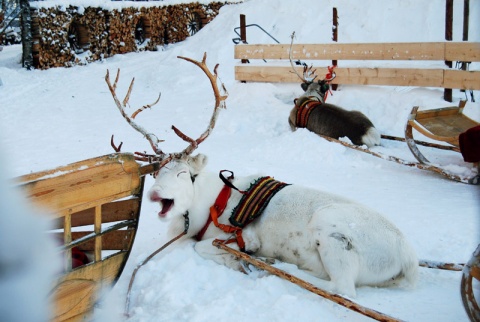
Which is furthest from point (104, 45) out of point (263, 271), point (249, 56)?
point (263, 271)

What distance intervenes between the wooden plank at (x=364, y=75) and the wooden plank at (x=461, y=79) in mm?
123

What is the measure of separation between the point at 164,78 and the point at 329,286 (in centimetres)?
1020

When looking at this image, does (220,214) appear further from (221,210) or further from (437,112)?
(437,112)

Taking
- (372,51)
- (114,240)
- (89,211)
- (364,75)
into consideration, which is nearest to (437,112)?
(364,75)

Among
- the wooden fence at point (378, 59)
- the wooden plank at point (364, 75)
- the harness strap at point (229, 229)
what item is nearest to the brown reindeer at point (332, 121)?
the wooden plank at point (364, 75)

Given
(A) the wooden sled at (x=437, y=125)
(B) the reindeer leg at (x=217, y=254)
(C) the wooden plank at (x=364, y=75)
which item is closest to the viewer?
(B) the reindeer leg at (x=217, y=254)

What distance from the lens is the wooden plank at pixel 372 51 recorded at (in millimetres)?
8276

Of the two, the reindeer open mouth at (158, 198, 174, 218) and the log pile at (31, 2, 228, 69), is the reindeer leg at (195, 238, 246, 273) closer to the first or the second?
the reindeer open mouth at (158, 198, 174, 218)

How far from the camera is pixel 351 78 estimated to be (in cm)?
959

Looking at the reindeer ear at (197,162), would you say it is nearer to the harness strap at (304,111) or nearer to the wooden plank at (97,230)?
the wooden plank at (97,230)

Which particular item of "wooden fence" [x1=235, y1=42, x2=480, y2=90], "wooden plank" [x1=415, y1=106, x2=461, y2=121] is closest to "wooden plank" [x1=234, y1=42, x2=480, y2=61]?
"wooden fence" [x1=235, y1=42, x2=480, y2=90]

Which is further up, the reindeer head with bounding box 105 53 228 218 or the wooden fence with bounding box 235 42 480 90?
the wooden fence with bounding box 235 42 480 90

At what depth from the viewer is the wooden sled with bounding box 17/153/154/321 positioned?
2326mm

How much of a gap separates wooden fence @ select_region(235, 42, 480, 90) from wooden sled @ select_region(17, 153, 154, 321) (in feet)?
21.0
